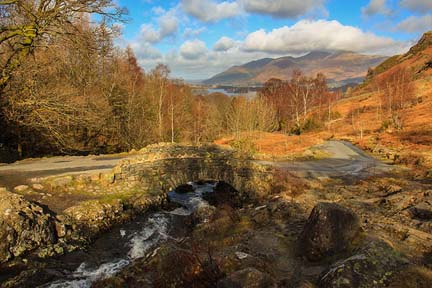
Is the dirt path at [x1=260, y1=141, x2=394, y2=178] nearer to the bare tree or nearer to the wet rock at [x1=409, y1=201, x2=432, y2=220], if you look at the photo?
the wet rock at [x1=409, y1=201, x2=432, y2=220]

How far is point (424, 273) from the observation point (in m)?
5.48

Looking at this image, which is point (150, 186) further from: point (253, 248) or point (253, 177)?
point (253, 248)

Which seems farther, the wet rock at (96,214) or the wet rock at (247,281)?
the wet rock at (96,214)

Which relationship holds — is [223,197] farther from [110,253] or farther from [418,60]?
[418,60]

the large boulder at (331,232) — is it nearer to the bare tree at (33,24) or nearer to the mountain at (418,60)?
the bare tree at (33,24)

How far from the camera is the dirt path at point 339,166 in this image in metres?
20.1

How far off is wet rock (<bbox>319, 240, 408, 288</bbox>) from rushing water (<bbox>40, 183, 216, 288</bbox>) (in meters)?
6.32

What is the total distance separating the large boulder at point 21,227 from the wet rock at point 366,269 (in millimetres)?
8400

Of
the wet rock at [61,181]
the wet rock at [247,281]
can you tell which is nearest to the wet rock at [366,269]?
the wet rock at [247,281]

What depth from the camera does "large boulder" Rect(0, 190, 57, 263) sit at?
8984mm

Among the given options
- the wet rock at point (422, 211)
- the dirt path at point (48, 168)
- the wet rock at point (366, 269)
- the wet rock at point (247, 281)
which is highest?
the dirt path at point (48, 168)

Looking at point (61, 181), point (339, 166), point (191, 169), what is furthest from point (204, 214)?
point (339, 166)

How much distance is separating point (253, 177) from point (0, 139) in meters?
14.5

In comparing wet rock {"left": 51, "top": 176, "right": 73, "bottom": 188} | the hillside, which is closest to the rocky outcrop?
wet rock {"left": 51, "top": 176, "right": 73, "bottom": 188}
